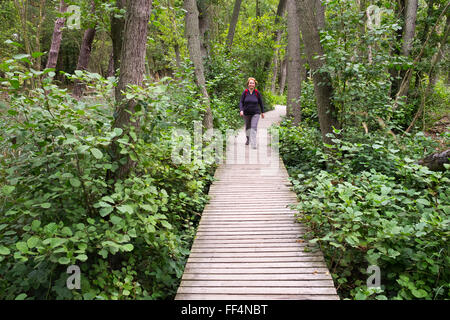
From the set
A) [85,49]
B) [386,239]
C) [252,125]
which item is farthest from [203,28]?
[386,239]

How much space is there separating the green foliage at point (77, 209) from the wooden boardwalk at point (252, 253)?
1.55 feet

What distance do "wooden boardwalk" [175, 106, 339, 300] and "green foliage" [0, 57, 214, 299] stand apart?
471 mm

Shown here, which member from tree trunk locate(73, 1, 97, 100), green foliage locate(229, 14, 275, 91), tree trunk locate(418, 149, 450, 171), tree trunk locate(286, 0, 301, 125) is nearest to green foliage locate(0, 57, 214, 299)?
tree trunk locate(418, 149, 450, 171)

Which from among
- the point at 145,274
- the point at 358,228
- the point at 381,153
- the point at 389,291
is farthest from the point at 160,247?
the point at 381,153

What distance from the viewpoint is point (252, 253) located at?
12.9ft

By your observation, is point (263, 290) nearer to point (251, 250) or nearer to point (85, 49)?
point (251, 250)

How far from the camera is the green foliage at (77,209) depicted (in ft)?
8.80

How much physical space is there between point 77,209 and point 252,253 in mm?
2249

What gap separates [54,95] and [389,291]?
4.38 metres

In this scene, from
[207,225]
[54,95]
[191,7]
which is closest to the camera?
[54,95]

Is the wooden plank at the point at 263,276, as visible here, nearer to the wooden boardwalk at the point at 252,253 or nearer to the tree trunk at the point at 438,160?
the wooden boardwalk at the point at 252,253

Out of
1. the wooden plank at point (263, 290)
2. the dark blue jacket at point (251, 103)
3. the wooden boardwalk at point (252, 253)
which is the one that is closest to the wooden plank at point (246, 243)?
the wooden boardwalk at point (252, 253)
